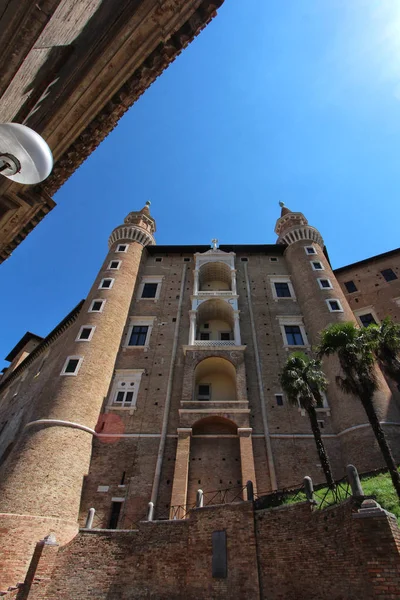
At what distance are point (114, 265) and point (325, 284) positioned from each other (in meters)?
19.5

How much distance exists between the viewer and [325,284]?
28.4 m

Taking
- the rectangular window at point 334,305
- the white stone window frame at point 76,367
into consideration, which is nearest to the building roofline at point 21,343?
the white stone window frame at point 76,367

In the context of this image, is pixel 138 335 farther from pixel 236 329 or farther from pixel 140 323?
pixel 236 329

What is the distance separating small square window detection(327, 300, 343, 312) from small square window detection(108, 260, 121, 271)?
1921 centimetres

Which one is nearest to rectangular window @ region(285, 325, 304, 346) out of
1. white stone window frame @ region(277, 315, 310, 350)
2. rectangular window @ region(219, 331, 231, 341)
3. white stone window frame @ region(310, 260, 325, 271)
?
white stone window frame @ region(277, 315, 310, 350)

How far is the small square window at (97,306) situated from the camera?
2668 centimetres

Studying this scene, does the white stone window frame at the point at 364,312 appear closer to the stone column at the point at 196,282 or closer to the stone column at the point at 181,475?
the stone column at the point at 196,282

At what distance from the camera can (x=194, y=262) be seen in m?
34.1

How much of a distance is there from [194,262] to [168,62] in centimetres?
2576

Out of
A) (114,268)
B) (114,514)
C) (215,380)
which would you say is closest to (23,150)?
(114,514)

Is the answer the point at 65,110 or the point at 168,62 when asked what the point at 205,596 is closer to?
the point at 65,110

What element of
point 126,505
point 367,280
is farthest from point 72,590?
point 367,280

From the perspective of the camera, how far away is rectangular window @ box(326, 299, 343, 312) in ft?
85.3

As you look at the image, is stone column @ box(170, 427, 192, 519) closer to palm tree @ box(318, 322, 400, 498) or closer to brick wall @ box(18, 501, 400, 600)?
brick wall @ box(18, 501, 400, 600)
